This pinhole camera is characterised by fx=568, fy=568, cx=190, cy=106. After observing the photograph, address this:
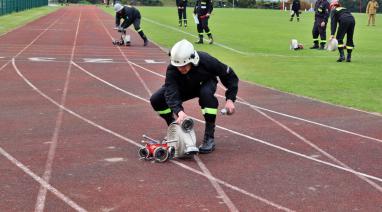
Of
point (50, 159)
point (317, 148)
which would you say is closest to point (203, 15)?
point (317, 148)

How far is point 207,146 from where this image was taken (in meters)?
6.92

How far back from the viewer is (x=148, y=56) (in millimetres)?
17656

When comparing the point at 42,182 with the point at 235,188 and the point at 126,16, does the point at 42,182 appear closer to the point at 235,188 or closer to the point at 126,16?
the point at 235,188

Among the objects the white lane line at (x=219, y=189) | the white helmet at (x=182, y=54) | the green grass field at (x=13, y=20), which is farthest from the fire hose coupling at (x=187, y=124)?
the green grass field at (x=13, y=20)

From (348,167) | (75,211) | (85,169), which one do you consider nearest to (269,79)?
(348,167)

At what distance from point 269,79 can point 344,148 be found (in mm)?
5969

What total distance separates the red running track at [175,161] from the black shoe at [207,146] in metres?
0.09

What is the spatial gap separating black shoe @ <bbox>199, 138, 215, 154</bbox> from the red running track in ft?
0.28

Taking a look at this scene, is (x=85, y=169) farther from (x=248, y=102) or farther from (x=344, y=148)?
(x=248, y=102)

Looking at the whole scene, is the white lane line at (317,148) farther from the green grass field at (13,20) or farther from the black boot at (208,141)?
the green grass field at (13,20)

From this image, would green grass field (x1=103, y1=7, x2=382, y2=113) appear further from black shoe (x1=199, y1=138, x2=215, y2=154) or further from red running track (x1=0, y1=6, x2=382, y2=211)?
black shoe (x1=199, y1=138, x2=215, y2=154)

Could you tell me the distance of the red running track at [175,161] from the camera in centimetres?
524

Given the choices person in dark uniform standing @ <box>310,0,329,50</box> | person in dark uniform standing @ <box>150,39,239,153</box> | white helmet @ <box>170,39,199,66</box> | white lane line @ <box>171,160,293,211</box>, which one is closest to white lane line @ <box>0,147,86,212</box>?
white lane line @ <box>171,160,293,211</box>

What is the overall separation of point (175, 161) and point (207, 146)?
0.54m
